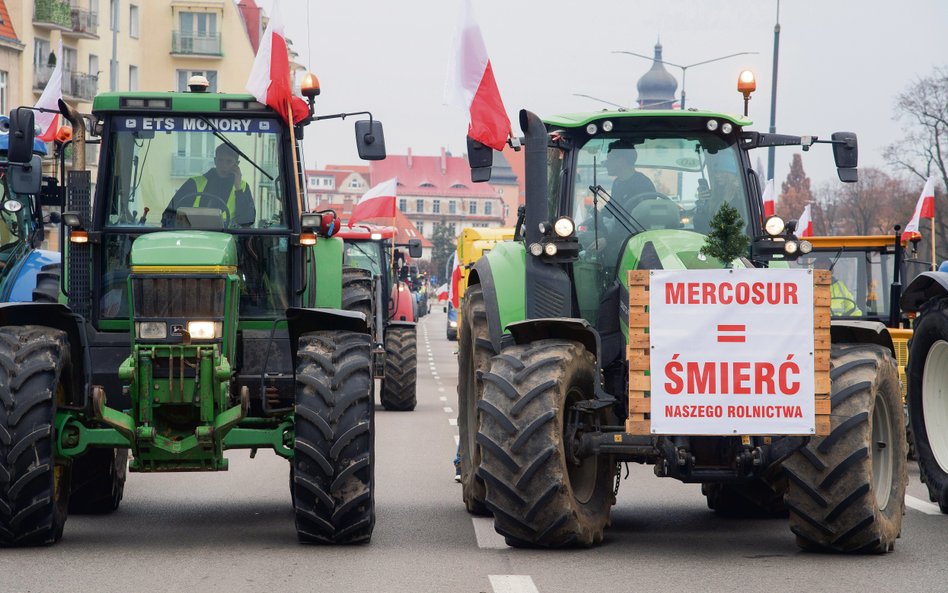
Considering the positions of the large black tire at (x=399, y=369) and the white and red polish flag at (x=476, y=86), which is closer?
the white and red polish flag at (x=476, y=86)

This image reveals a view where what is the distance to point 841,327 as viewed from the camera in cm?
1001

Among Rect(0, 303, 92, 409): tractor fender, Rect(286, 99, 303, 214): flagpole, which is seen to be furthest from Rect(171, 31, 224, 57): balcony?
Rect(0, 303, 92, 409): tractor fender

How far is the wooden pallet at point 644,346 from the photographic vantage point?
9.36 metres

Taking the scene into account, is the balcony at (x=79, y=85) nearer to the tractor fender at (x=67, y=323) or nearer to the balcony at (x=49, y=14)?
the balcony at (x=49, y=14)

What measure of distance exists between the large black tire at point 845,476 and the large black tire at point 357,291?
8.64 metres

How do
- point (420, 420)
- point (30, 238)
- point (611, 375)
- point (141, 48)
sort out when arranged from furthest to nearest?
point (141, 48) < point (420, 420) < point (30, 238) < point (611, 375)

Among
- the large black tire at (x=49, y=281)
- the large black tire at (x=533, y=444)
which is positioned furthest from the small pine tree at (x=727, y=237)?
the large black tire at (x=49, y=281)

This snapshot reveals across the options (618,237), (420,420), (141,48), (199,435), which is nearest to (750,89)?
(618,237)

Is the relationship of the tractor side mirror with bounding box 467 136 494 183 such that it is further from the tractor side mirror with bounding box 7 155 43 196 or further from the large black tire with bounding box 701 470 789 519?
the tractor side mirror with bounding box 7 155 43 196

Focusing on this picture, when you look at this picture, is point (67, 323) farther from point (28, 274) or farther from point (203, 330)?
point (28, 274)

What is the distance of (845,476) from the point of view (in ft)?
30.5

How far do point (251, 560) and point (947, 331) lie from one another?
5.31 meters

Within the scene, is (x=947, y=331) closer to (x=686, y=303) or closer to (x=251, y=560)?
(x=686, y=303)

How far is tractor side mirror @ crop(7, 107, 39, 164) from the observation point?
415 inches
